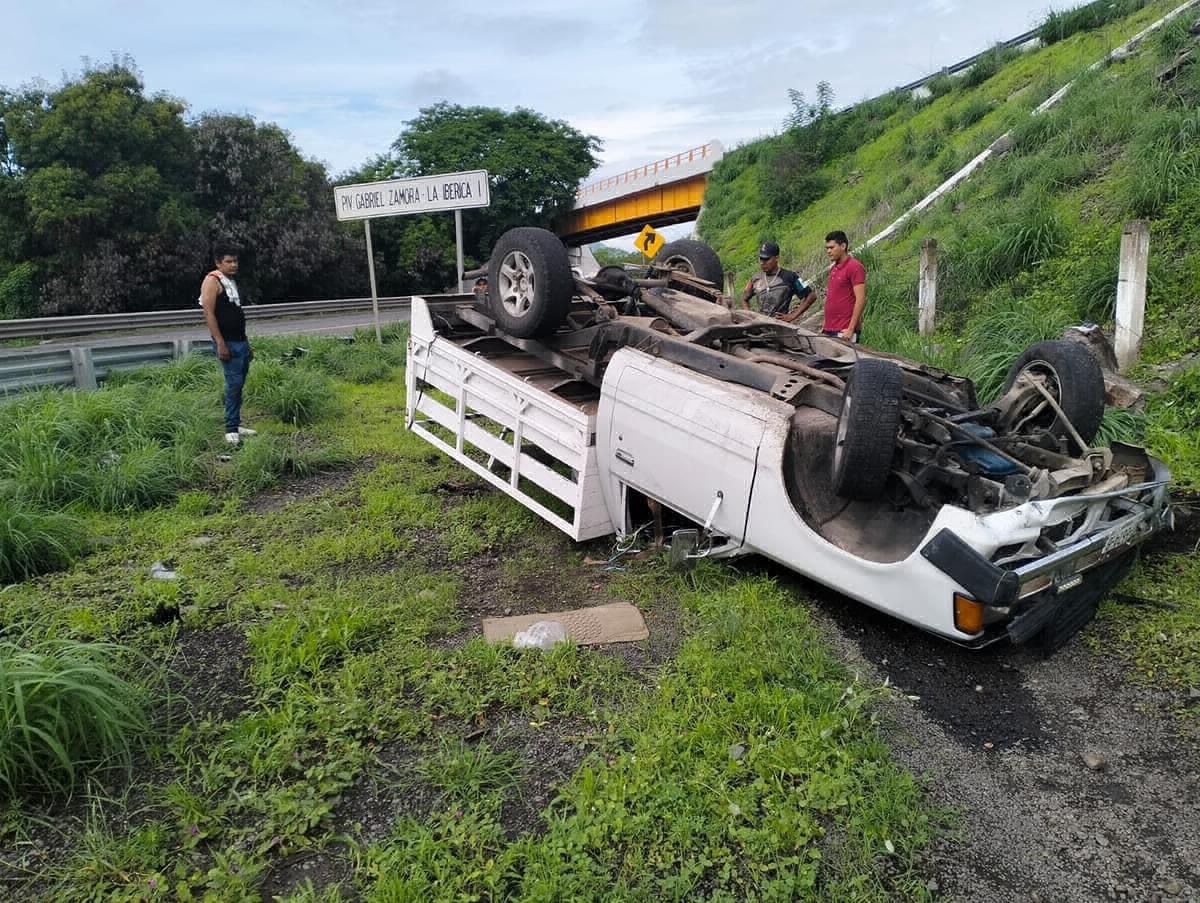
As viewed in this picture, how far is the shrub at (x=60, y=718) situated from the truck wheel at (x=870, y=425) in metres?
2.89

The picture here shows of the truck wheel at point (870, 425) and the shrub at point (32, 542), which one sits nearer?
the truck wheel at point (870, 425)

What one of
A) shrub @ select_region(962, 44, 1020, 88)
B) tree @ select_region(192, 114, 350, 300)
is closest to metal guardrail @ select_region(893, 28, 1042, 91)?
shrub @ select_region(962, 44, 1020, 88)

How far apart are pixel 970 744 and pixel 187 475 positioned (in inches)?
209

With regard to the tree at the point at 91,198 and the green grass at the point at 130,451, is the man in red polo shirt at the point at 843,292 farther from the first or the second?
the tree at the point at 91,198

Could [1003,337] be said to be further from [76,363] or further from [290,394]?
[76,363]

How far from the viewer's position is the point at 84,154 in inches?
872

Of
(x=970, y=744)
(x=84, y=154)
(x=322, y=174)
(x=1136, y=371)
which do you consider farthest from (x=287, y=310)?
(x=970, y=744)

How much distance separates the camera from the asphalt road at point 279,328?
15.7m

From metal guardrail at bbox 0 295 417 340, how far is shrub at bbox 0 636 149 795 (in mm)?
16220

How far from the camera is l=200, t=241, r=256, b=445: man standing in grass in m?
6.23

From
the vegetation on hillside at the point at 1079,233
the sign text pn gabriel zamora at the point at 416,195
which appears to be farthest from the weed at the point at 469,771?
the sign text pn gabriel zamora at the point at 416,195

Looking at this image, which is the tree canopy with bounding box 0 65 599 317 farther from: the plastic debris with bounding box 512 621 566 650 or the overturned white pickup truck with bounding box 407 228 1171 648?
the plastic debris with bounding box 512 621 566 650

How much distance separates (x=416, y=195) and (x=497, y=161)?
29806 mm

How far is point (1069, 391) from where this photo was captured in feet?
12.1
